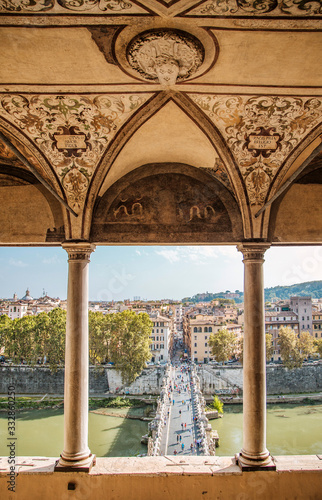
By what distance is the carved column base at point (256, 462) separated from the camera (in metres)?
5.18

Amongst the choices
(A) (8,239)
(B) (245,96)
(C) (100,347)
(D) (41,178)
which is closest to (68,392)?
(A) (8,239)

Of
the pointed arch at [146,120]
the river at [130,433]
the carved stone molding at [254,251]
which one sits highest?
the pointed arch at [146,120]

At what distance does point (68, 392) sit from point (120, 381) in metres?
34.6

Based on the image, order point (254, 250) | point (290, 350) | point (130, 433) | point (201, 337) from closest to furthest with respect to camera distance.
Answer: point (254, 250)
point (130, 433)
point (290, 350)
point (201, 337)

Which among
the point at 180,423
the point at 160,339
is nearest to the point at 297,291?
the point at 160,339

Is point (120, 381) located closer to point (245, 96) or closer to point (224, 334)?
point (224, 334)

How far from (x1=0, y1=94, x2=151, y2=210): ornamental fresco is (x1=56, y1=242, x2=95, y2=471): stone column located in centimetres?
117

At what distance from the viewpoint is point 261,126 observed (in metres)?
5.01

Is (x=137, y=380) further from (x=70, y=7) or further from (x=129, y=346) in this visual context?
(x=70, y=7)

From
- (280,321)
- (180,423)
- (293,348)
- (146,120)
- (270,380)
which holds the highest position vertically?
(146,120)

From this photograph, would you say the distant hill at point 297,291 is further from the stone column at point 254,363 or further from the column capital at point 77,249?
the column capital at point 77,249

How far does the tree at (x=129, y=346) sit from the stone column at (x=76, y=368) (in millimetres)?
31280

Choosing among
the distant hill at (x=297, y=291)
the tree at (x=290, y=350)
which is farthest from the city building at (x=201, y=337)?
the distant hill at (x=297, y=291)

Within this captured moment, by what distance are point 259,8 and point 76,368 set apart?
474 cm
